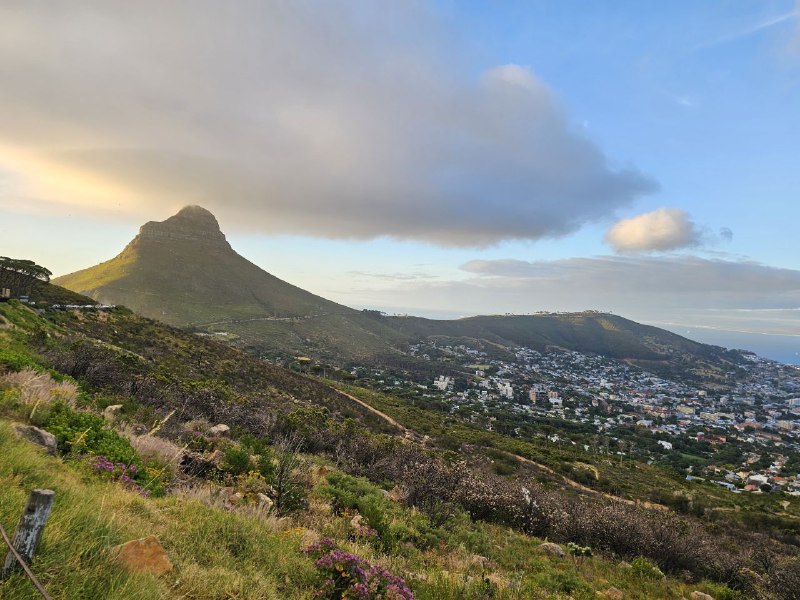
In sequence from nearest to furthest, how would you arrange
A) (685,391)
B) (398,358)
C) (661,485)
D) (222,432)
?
(222,432)
(661,485)
(398,358)
(685,391)

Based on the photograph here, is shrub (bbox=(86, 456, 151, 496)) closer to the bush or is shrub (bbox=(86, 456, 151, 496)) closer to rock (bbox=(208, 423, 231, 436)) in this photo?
the bush

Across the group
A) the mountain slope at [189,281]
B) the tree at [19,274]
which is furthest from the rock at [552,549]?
the mountain slope at [189,281]

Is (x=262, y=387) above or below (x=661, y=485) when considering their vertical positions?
above

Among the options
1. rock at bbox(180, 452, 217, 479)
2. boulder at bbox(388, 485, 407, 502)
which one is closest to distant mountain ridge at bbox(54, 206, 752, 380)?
boulder at bbox(388, 485, 407, 502)

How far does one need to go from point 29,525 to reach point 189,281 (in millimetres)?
135327

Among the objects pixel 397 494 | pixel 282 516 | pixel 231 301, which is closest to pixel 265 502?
pixel 282 516

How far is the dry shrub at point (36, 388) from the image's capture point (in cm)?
732

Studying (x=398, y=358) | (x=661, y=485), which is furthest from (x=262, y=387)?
(x=398, y=358)

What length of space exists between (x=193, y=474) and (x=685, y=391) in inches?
6094

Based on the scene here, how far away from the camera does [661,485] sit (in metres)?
31.3

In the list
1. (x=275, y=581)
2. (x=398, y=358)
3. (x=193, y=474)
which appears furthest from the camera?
(x=398, y=358)

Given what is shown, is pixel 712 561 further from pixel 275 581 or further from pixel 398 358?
pixel 398 358

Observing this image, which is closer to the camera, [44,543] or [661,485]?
[44,543]

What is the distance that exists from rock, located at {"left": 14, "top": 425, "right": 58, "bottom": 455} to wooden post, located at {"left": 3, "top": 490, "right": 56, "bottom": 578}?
3.85 meters
